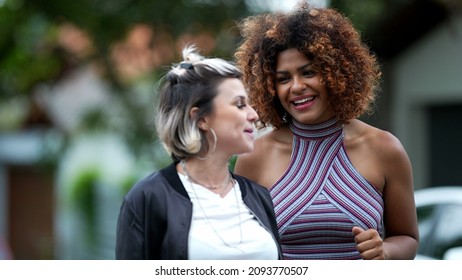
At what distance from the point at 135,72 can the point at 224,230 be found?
9774mm

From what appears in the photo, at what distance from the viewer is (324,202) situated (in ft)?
11.4

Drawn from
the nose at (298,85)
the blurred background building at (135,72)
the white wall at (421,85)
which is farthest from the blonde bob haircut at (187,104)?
the white wall at (421,85)

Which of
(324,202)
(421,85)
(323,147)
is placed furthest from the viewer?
(421,85)

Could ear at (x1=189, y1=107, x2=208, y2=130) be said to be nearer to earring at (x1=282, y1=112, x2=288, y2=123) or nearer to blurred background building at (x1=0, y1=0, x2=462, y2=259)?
earring at (x1=282, y1=112, x2=288, y2=123)

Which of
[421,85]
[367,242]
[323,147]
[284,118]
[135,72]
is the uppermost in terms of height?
[135,72]

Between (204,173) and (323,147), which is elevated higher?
(323,147)

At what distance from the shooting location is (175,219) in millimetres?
3031

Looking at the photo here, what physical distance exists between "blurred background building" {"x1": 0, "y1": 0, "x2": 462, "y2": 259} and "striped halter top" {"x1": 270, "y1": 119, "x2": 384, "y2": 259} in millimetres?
5704

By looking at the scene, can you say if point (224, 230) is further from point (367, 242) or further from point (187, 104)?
point (367, 242)

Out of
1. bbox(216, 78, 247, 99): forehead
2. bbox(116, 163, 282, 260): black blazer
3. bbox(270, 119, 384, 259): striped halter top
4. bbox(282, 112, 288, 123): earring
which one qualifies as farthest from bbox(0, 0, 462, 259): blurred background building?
bbox(116, 163, 282, 260): black blazer

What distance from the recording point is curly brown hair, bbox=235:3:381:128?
11.3ft

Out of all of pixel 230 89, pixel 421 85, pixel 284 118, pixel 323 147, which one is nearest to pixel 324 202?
pixel 323 147

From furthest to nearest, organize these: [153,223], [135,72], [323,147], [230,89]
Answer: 1. [135,72]
2. [323,147]
3. [230,89]
4. [153,223]
